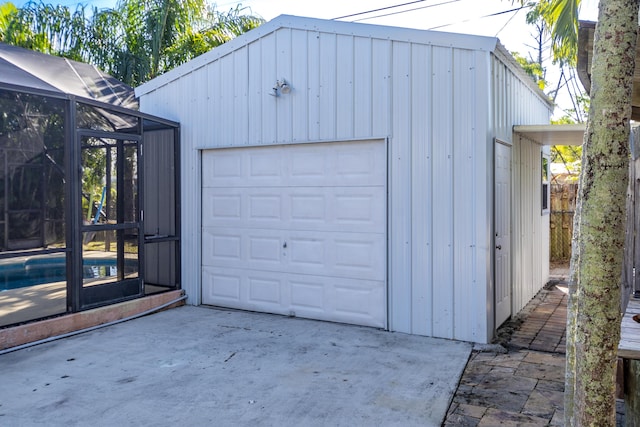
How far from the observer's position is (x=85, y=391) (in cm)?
358

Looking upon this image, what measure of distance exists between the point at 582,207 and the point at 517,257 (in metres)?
4.85

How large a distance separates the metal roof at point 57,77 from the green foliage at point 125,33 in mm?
4996

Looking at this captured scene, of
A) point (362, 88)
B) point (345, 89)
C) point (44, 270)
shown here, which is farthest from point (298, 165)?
point (44, 270)

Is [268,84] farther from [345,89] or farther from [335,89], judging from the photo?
[345,89]

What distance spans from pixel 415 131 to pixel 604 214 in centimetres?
363

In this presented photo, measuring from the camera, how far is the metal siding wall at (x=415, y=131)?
470 cm

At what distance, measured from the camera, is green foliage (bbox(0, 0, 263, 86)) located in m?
11.6

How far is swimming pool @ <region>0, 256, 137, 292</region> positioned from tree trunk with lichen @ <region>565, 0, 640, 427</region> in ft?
15.7

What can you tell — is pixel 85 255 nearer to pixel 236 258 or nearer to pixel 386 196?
pixel 236 258

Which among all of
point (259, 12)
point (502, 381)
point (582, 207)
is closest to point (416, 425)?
point (502, 381)

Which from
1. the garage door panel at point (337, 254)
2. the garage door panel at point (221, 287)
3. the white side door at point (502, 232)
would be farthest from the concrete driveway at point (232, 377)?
the white side door at point (502, 232)

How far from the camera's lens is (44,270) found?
18.9 ft

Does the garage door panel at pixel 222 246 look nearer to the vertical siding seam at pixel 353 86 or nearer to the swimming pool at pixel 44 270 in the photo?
the swimming pool at pixel 44 270

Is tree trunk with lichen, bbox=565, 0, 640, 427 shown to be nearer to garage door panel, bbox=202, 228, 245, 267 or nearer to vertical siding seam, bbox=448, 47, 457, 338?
vertical siding seam, bbox=448, 47, 457, 338
